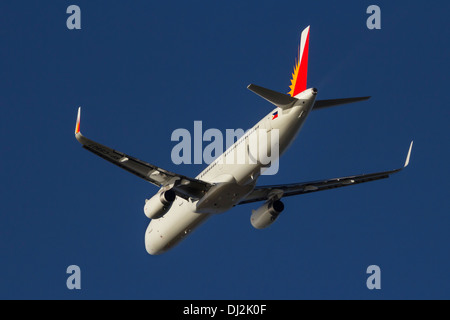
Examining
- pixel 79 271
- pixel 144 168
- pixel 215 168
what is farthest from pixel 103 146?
pixel 79 271

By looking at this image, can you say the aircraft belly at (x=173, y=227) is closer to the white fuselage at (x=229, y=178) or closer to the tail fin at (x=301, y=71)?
the white fuselage at (x=229, y=178)

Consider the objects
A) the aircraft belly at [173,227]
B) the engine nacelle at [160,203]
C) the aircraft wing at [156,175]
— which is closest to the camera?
the aircraft wing at [156,175]

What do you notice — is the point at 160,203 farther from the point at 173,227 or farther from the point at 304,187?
the point at 304,187

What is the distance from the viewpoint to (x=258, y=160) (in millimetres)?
44688

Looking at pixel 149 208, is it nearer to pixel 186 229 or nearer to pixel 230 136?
pixel 186 229

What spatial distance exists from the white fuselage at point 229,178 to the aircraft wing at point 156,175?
67 cm

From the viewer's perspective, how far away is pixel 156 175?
47.0m

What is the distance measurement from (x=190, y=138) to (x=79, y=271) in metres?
10.7

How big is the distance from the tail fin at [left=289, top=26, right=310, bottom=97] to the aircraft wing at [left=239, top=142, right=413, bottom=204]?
730 centimetres

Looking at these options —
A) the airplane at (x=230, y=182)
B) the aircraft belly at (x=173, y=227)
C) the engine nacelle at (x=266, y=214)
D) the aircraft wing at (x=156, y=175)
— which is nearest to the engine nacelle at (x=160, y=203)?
the airplane at (x=230, y=182)

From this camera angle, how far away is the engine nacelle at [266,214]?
4966 centimetres

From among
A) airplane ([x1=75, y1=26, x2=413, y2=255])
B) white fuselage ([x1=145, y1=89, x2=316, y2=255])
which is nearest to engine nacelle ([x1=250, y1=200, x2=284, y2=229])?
airplane ([x1=75, y1=26, x2=413, y2=255])

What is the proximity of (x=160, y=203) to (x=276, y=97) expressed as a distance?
31.1 feet

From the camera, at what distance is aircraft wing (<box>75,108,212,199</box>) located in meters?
45.4
